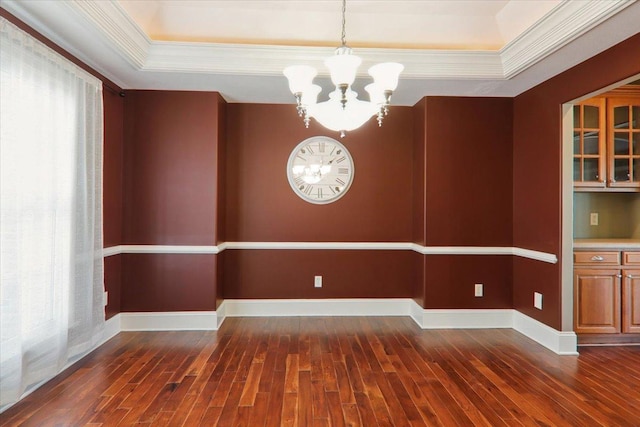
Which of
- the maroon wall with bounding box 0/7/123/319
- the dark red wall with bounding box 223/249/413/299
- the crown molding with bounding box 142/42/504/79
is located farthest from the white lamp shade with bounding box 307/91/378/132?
the maroon wall with bounding box 0/7/123/319

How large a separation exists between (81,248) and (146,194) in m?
0.99

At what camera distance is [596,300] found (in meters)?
3.33

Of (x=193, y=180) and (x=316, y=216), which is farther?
(x=316, y=216)

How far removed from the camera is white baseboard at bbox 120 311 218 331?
12.5 feet

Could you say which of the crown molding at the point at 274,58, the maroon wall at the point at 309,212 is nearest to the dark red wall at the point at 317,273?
the maroon wall at the point at 309,212

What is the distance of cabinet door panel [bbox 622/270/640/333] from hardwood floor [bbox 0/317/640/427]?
0.20m

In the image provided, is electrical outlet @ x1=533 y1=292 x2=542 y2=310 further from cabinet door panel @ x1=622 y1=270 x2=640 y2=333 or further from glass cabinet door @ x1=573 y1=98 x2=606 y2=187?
glass cabinet door @ x1=573 y1=98 x2=606 y2=187

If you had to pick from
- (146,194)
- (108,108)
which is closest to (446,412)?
(146,194)

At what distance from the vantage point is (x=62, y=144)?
2748mm

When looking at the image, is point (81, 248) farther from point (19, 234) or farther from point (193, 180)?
point (193, 180)

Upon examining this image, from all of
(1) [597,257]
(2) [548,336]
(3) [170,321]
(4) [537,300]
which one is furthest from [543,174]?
(3) [170,321]

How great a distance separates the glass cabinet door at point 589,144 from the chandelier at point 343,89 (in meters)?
2.31

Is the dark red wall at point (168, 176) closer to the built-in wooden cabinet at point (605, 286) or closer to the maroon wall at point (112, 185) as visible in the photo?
the maroon wall at point (112, 185)

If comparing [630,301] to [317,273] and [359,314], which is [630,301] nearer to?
[359,314]
